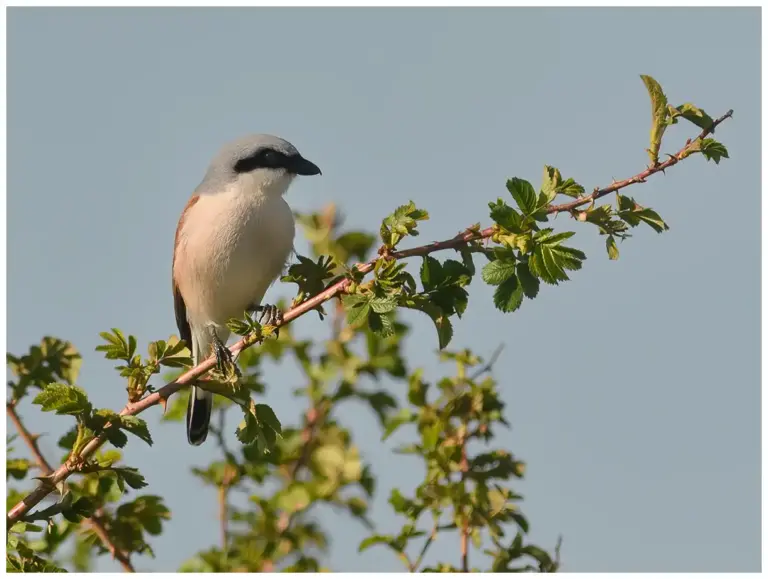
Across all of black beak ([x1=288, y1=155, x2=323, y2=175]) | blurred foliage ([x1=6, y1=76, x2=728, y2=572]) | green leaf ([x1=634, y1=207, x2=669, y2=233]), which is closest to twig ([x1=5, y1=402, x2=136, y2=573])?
blurred foliage ([x1=6, y1=76, x2=728, y2=572])

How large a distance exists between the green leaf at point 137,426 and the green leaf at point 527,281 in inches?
45.6

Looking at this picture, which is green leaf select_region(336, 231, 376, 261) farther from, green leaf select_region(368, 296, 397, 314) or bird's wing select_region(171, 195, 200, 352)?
green leaf select_region(368, 296, 397, 314)

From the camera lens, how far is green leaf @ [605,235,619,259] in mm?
2852

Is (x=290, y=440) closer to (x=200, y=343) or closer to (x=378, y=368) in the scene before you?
(x=378, y=368)

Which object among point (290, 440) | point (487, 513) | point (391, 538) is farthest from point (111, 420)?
point (290, 440)

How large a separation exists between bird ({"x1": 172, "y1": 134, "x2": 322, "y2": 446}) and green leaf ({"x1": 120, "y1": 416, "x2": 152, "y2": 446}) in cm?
A: 158

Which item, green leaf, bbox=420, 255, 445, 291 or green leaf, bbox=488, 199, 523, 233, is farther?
green leaf, bbox=420, 255, 445, 291

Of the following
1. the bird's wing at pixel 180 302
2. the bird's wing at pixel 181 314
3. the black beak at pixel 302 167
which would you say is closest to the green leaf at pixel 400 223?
the black beak at pixel 302 167

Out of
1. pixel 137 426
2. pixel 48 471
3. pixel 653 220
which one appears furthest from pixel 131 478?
pixel 653 220

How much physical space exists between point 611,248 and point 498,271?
1.19 ft

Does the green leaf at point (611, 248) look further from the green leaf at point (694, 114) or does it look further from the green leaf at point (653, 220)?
the green leaf at point (694, 114)

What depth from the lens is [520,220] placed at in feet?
9.05

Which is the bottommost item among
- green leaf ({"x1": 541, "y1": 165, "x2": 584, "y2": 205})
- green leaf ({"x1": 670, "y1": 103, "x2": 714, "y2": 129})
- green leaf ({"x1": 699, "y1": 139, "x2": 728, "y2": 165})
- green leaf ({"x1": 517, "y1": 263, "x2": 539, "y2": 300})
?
green leaf ({"x1": 517, "y1": 263, "x2": 539, "y2": 300})

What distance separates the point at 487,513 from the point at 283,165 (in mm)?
2089
